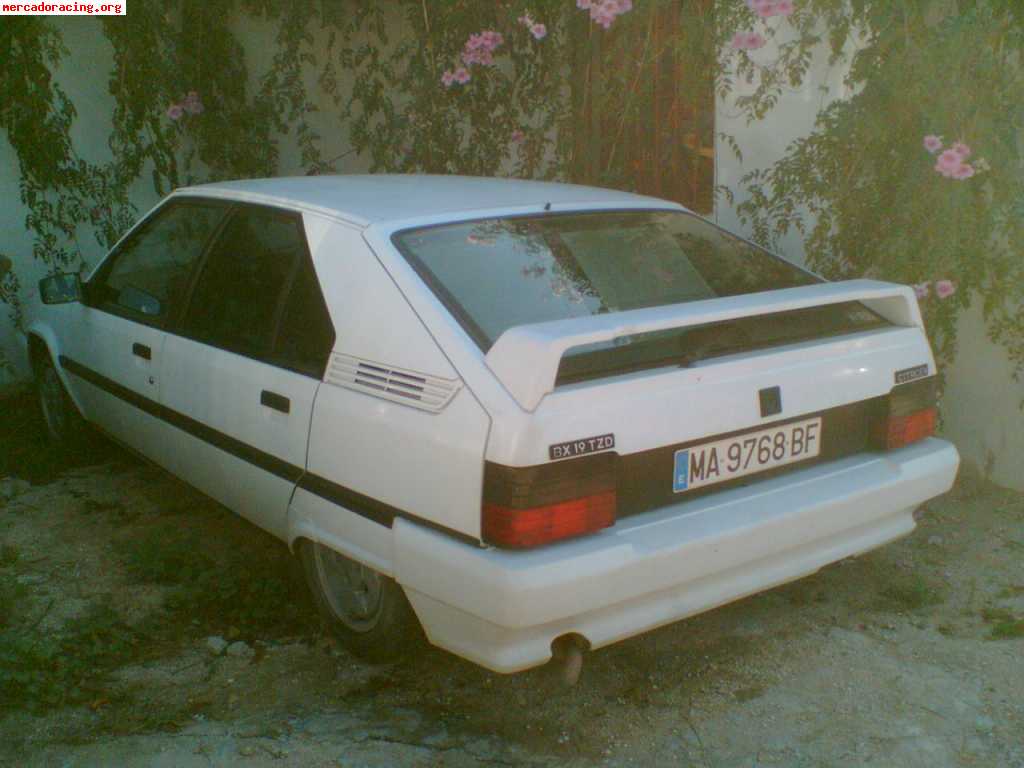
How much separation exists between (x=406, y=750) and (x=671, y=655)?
92 cm

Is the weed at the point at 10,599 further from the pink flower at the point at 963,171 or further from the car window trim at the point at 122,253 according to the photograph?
the pink flower at the point at 963,171

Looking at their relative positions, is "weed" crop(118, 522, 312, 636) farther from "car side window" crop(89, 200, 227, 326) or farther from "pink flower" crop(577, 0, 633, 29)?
"pink flower" crop(577, 0, 633, 29)

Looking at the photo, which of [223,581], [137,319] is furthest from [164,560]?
[137,319]

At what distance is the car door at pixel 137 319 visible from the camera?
164 inches

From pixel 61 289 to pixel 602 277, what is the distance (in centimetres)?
255

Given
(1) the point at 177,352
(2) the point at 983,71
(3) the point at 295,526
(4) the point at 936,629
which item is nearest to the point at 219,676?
(3) the point at 295,526

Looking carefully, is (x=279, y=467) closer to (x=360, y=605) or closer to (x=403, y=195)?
(x=360, y=605)

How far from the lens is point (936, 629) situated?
3.68 meters

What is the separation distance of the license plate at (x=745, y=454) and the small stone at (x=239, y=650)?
153cm

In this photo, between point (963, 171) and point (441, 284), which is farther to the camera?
point (963, 171)

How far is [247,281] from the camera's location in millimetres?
3785

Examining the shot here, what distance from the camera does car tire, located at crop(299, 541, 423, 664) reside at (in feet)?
10.5

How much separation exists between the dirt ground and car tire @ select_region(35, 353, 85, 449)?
3.30 feet

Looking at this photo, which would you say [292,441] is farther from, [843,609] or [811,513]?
[843,609]
